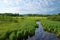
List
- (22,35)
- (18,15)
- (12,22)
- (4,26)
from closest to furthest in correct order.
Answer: (22,35) → (4,26) → (12,22) → (18,15)

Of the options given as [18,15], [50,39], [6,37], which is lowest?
[50,39]

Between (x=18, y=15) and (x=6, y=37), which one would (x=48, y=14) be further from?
(x=6, y=37)

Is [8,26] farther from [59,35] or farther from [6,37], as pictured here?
[59,35]

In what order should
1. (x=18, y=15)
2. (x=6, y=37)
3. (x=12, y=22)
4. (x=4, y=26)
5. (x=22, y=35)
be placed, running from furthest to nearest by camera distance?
(x=18, y=15)
(x=12, y=22)
(x=4, y=26)
(x=22, y=35)
(x=6, y=37)

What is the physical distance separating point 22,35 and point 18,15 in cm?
290

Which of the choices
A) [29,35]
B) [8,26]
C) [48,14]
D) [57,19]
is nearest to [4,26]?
[8,26]

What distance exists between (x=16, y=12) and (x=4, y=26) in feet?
5.16

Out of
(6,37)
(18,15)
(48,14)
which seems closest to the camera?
(6,37)

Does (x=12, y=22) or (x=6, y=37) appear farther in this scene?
(x=12, y=22)

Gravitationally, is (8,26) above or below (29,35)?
above

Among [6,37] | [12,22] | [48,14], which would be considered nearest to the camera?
[6,37]

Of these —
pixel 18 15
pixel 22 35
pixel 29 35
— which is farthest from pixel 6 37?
pixel 18 15

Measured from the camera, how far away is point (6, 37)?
8227 millimetres

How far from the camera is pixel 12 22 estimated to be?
1123cm
